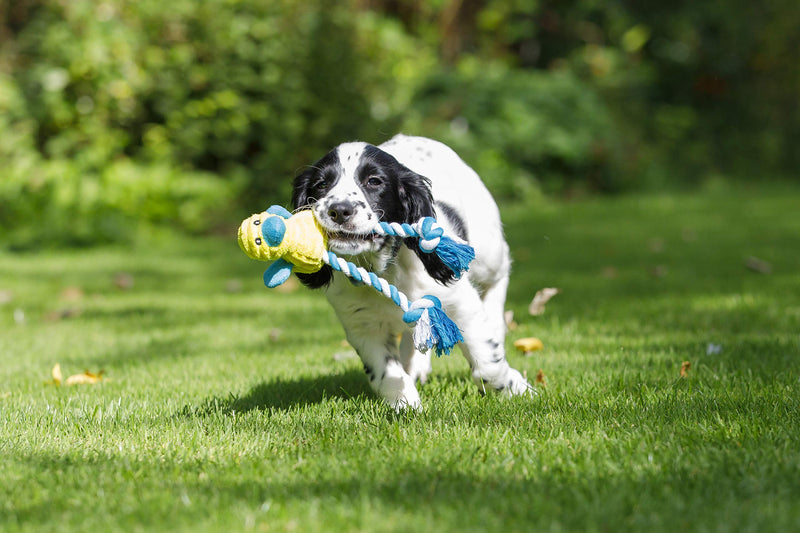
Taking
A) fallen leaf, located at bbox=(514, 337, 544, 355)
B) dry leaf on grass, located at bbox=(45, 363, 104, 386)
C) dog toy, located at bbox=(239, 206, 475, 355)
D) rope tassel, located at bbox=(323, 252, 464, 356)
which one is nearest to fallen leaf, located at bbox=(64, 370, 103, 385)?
dry leaf on grass, located at bbox=(45, 363, 104, 386)

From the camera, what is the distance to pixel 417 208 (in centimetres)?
315

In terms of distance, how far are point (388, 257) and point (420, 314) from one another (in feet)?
0.89

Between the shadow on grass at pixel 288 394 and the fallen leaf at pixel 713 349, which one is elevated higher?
the fallen leaf at pixel 713 349

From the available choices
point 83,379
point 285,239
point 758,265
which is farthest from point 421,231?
point 758,265

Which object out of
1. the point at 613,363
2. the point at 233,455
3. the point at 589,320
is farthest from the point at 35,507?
the point at 589,320

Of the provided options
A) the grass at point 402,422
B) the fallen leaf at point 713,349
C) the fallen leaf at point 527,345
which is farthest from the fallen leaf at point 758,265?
the fallen leaf at point 527,345

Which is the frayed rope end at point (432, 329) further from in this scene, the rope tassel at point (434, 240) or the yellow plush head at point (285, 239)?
the yellow plush head at point (285, 239)

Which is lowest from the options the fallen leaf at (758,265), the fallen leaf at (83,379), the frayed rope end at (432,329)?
the fallen leaf at (758,265)

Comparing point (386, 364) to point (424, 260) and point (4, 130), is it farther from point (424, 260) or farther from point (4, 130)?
point (4, 130)

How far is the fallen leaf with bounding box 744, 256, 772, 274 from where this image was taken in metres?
6.36

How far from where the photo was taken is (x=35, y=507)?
90.0 inches

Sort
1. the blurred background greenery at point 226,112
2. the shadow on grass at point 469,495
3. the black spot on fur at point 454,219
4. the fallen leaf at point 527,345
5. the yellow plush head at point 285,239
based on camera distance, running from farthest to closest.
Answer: the blurred background greenery at point 226,112
the fallen leaf at point 527,345
the black spot on fur at point 454,219
the yellow plush head at point 285,239
the shadow on grass at point 469,495

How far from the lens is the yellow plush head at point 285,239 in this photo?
280cm

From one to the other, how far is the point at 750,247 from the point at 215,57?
6397 mm
